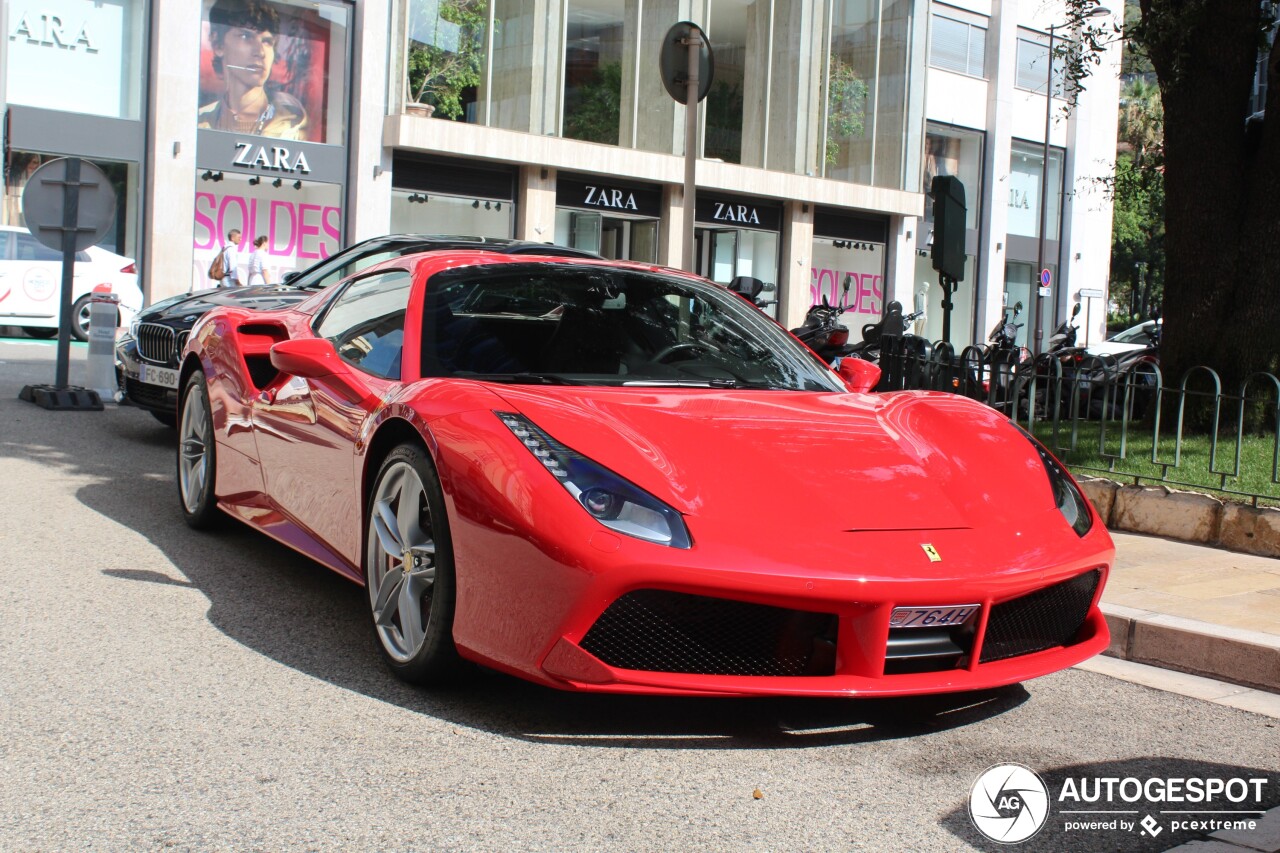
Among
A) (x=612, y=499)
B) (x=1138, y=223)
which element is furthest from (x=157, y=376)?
(x=1138, y=223)

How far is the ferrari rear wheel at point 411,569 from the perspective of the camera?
3750 millimetres

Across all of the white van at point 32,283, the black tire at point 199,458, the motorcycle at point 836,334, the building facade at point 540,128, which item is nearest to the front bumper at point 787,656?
the black tire at point 199,458

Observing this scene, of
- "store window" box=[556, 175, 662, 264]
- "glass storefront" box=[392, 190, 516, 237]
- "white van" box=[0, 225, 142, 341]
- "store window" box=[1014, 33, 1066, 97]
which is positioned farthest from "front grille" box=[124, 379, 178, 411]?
"store window" box=[1014, 33, 1066, 97]

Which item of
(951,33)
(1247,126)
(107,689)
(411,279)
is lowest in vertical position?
(107,689)

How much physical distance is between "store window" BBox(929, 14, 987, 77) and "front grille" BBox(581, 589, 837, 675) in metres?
35.3

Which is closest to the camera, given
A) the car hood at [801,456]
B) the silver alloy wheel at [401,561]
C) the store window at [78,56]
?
the car hood at [801,456]

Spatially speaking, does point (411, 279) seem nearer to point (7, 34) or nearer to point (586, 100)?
point (7, 34)

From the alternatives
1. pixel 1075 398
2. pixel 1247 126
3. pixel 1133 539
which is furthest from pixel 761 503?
pixel 1247 126

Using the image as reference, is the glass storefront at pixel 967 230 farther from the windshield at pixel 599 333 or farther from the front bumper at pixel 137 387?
the windshield at pixel 599 333

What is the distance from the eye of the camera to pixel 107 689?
3855 millimetres

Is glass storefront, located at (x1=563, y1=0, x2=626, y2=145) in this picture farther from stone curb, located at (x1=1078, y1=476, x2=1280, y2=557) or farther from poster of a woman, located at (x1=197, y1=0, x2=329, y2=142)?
stone curb, located at (x1=1078, y1=476, x2=1280, y2=557)

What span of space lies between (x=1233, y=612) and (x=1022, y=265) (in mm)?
37203

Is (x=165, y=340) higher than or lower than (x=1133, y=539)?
higher

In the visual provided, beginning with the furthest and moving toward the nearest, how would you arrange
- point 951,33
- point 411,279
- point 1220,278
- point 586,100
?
1. point 951,33
2. point 586,100
3. point 1220,278
4. point 411,279
